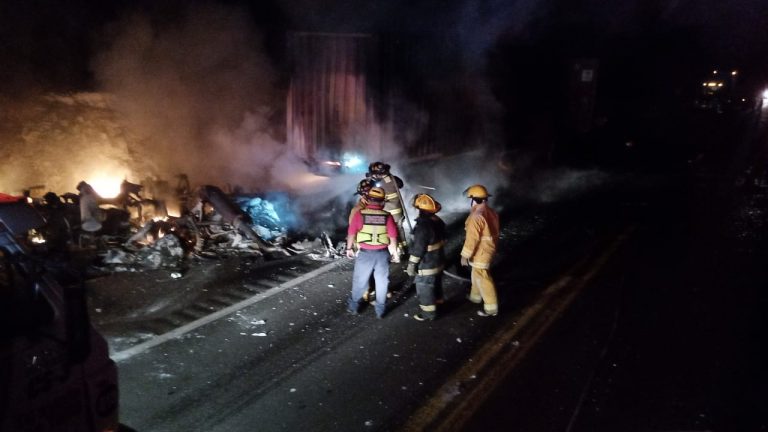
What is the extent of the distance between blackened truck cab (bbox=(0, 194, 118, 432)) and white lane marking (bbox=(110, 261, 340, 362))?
8.68ft

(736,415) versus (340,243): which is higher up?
(340,243)

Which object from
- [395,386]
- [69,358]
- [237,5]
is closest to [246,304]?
[395,386]

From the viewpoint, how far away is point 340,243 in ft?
26.8

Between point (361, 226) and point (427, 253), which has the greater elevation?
point (361, 226)

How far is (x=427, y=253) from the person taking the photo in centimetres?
548

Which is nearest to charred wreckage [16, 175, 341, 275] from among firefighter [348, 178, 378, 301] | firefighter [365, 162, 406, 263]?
firefighter [365, 162, 406, 263]

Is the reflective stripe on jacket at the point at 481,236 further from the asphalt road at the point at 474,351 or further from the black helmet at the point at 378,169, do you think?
the black helmet at the point at 378,169

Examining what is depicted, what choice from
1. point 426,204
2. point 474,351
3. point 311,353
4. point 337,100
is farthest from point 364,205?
point 337,100

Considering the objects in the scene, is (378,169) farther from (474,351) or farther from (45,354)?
(45,354)

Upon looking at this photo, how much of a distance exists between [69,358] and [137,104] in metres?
9.52

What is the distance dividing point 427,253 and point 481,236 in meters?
0.64

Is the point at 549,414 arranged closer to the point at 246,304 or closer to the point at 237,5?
the point at 246,304

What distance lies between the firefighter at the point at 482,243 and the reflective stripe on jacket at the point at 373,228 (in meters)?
0.90

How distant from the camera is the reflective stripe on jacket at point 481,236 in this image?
5.62m
